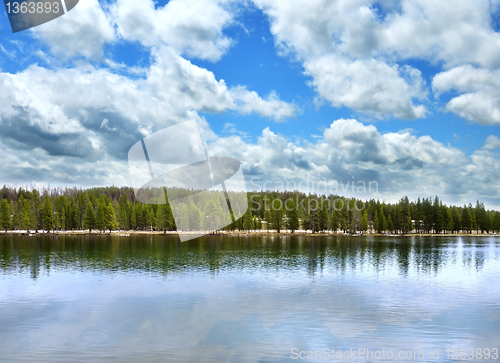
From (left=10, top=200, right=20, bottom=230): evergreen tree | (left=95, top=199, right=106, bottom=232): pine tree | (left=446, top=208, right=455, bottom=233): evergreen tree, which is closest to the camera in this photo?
(left=95, top=199, right=106, bottom=232): pine tree

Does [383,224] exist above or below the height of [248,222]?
below

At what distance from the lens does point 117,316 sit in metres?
24.8

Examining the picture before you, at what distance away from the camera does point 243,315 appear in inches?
981

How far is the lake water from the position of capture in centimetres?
1862

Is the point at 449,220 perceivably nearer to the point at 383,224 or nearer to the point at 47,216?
the point at 383,224

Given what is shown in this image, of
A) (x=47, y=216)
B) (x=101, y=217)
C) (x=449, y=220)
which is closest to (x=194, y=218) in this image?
(x=101, y=217)

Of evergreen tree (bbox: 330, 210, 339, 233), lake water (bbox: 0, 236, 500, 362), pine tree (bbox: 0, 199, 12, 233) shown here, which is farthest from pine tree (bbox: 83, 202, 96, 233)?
lake water (bbox: 0, 236, 500, 362)

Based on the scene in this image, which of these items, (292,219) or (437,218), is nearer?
(292,219)

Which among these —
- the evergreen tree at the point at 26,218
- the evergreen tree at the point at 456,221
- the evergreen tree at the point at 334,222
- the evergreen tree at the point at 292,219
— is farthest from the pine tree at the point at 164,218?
the evergreen tree at the point at 456,221

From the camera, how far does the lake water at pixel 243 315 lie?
733 inches

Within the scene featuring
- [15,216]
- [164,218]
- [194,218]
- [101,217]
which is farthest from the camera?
[15,216]

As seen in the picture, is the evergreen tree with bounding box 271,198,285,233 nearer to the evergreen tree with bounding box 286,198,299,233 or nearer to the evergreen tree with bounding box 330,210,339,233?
the evergreen tree with bounding box 286,198,299,233

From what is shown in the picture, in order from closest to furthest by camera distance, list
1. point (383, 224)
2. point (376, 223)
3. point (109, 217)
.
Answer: point (109, 217) → point (383, 224) → point (376, 223)

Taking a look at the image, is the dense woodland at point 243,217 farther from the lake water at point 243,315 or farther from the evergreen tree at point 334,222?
the lake water at point 243,315
